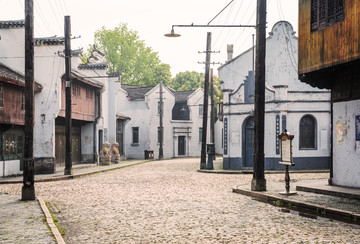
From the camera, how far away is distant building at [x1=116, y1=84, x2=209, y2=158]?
50.8 m

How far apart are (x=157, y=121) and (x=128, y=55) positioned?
16.6m

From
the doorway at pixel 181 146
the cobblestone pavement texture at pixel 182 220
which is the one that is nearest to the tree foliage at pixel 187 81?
the doorway at pixel 181 146

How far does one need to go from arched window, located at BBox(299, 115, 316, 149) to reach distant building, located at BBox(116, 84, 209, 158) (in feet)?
79.1

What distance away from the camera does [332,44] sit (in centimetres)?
1269

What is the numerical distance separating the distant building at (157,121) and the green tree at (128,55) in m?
11.6

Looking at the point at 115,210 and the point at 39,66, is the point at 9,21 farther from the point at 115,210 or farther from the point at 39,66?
the point at 115,210

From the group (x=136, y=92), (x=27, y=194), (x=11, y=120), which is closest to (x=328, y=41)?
(x=27, y=194)

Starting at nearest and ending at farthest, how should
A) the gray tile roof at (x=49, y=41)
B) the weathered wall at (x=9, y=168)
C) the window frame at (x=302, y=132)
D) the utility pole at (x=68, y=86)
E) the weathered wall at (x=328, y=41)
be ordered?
1. the weathered wall at (x=328, y=41)
2. the weathered wall at (x=9, y=168)
3. the utility pole at (x=68, y=86)
4. the gray tile roof at (x=49, y=41)
5. the window frame at (x=302, y=132)

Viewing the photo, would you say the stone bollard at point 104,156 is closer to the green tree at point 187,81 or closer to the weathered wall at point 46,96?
the weathered wall at point 46,96

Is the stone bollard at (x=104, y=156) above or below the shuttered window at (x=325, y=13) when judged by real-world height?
below

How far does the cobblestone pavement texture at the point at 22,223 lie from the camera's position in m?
7.82

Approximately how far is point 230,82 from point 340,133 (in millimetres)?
18008

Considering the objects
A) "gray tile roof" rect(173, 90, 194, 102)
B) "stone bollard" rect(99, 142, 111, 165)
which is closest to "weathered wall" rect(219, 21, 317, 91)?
"stone bollard" rect(99, 142, 111, 165)

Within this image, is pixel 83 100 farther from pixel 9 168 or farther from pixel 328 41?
pixel 328 41
